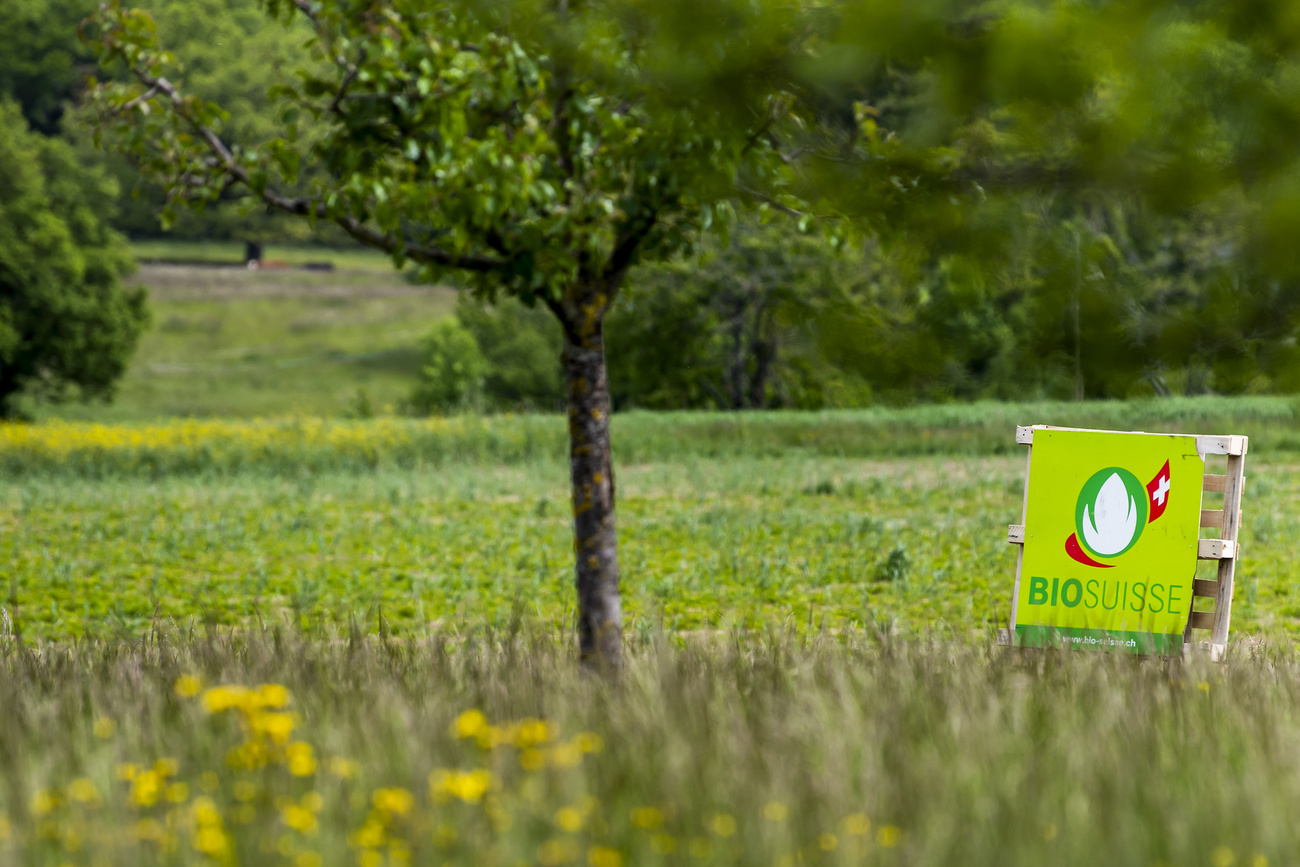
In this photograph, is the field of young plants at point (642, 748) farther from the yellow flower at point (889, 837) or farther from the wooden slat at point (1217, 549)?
the wooden slat at point (1217, 549)

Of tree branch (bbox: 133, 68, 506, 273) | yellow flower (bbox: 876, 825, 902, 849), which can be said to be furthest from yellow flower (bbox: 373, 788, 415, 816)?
tree branch (bbox: 133, 68, 506, 273)

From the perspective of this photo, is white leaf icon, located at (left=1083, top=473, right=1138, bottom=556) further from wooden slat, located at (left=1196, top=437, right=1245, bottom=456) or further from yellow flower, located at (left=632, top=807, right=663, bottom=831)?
yellow flower, located at (left=632, top=807, right=663, bottom=831)

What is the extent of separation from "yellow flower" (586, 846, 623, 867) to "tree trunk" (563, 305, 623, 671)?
9.53 ft

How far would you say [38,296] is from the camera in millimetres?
33562

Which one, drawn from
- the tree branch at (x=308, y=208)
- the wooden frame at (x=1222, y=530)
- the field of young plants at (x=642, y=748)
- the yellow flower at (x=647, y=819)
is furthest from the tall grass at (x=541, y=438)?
the yellow flower at (x=647, y=819)

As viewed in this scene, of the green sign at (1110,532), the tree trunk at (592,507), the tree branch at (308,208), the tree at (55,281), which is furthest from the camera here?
the tree at (55,281)

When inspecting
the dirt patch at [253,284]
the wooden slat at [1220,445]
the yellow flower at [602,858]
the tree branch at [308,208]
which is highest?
the dirt patch at [253,284]

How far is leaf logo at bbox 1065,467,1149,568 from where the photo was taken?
212 inches

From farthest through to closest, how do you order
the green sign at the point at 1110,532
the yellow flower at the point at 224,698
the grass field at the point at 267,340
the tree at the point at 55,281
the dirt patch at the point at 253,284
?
the dirt patch at the point at 253,284, the grass field at the point at 267,340, the tree at the point at 55,281, the green sign at the point at 1110,532, the yellow flower at the point at 224,698

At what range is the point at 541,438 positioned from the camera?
2166 centimetres

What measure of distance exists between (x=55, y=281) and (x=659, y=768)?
1435 inches

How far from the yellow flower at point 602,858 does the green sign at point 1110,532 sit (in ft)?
12.1

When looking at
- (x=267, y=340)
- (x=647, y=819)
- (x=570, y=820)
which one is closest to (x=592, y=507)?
(x=647, y=819)

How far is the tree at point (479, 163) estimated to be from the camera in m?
4.96
